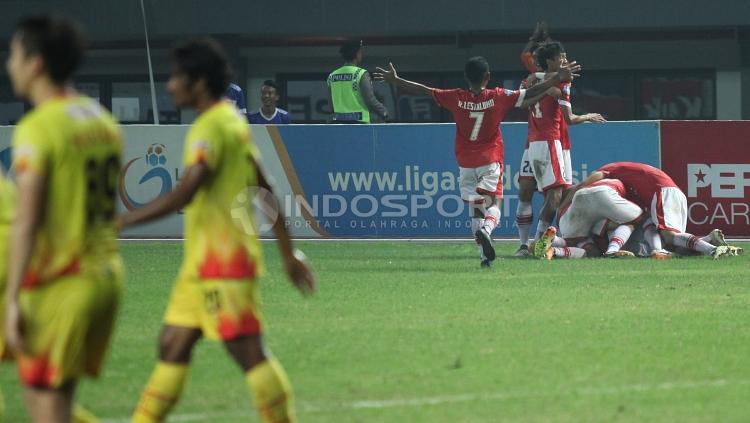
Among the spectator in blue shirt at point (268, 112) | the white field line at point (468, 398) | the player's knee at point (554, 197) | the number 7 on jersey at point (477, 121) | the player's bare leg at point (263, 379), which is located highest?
the spectator in blue shirt at point (268, 112)

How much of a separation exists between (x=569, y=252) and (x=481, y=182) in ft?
4.68

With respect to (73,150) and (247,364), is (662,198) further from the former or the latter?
(73,150)

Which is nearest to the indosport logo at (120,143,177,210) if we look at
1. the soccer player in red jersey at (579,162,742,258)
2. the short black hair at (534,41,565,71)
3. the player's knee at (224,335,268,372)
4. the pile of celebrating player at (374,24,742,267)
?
the pile of celebrating player at (374,24,742,267)

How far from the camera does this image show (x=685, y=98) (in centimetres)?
3216

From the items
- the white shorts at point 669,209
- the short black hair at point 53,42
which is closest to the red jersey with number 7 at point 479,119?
the white shorts at point 669,209

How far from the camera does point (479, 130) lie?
17.7m

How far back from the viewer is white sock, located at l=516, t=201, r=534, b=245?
730 inches

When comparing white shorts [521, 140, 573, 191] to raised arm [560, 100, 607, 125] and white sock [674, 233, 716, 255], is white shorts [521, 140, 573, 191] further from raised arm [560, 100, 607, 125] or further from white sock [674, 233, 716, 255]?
white sock [674, 233, 716, 255]

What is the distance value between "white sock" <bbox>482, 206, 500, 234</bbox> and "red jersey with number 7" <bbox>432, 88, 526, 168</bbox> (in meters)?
0.56

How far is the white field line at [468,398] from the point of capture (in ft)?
26.0

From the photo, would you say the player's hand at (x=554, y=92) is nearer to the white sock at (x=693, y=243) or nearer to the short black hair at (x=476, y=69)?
the short black hair at (x=476, y=69)

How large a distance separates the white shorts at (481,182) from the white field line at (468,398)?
871 cm

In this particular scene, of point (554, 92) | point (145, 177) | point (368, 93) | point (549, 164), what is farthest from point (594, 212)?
point (145, 177)

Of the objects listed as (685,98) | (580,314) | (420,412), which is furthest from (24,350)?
(685,98)
